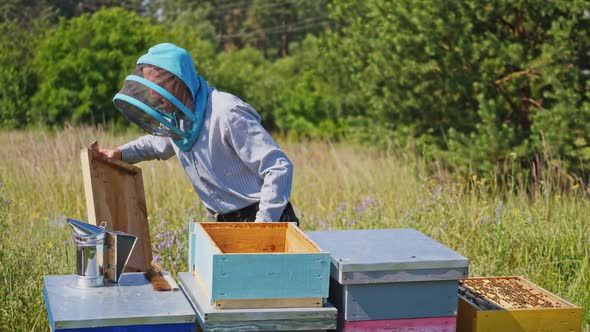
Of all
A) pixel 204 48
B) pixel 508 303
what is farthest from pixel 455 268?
pixel 204 48

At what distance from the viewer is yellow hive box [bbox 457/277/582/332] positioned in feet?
9.84

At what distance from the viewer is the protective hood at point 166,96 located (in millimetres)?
3098

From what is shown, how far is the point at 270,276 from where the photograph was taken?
8.32 ft

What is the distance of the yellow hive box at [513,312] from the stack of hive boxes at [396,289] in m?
0.32

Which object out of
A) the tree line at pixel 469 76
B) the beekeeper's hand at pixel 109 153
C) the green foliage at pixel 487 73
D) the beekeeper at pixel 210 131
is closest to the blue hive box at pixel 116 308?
Answer: the beekeeper at pixel 210 131

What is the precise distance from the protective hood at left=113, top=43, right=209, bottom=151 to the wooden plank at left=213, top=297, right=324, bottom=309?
0.92 m

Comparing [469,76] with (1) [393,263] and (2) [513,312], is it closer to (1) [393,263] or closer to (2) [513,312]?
(2) [513,312]

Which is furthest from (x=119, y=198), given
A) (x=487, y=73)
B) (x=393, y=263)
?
(x=487, y=73)

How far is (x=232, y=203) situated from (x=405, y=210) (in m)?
2.84

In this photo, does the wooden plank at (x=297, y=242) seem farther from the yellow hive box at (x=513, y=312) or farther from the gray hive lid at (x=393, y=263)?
the yellow hive box at (x=513, y=312)

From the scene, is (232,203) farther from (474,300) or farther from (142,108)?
(474,300)

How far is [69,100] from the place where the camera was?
18.6 m

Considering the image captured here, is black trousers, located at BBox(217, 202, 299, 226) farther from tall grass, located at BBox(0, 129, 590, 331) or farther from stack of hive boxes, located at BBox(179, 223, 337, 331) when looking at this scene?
tall grass, located at BBox(0, 129, 590, 331)

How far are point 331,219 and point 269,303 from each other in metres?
3.36
